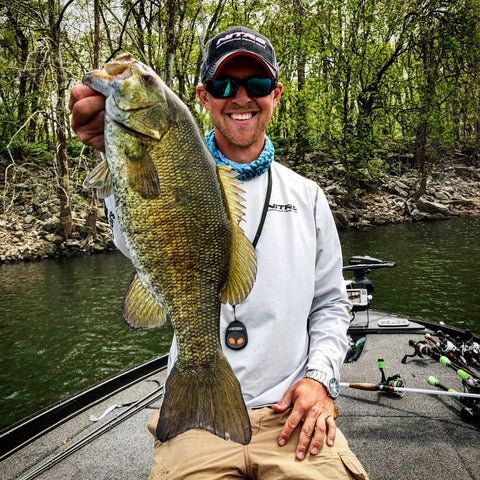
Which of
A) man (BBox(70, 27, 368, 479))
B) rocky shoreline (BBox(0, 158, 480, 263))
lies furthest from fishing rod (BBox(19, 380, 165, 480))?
rocky shoreline (BBox(0, 158, 480, 263))

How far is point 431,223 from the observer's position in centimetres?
2294

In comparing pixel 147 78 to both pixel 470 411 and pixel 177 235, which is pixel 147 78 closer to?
pixel 177 235

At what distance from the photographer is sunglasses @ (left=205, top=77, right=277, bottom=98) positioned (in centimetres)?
227

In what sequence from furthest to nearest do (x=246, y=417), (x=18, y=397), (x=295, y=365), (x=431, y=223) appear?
(x=431, y=223) < (x=18, y=397) < (x=295, y=365) < (x=246, y=417)

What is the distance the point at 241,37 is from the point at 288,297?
1.40 m

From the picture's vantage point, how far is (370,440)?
143 inches

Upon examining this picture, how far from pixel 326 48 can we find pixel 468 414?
25.9m

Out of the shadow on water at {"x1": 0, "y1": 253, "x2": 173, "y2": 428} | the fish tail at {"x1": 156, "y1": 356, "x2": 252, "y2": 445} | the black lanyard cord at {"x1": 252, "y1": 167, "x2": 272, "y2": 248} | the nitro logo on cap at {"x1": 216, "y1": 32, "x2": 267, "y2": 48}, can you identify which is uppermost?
the nitro logo on cap at {"x1": 216, "y1": 32, "x2": 267, "y2": 48}

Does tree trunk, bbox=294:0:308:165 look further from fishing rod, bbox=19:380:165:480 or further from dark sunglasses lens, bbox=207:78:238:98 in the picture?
dark sunglasses lens, bbox=207:78:238:98

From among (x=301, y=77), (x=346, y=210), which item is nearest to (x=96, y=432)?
(x=346, y=210)

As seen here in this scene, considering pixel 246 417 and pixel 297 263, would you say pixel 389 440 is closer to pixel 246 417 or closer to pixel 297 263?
pixel 297 263

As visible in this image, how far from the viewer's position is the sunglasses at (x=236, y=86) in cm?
227

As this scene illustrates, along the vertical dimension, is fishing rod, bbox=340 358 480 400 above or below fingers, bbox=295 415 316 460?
below

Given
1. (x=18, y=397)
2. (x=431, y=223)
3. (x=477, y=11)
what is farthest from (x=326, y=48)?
(x=18, y=397)
